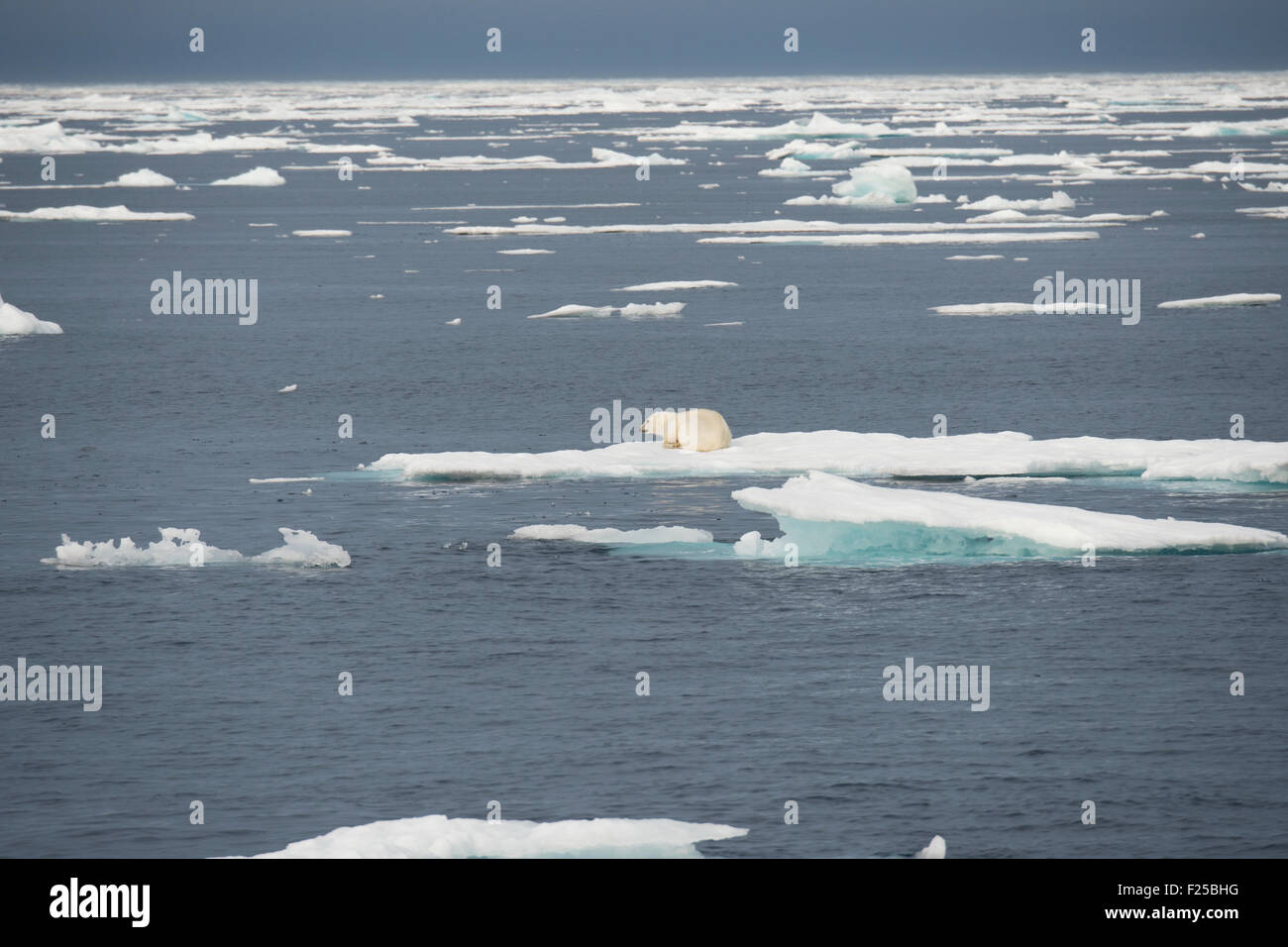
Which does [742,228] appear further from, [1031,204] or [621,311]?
[621,311]

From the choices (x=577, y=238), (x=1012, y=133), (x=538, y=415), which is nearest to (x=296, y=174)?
(x=577, y=238)

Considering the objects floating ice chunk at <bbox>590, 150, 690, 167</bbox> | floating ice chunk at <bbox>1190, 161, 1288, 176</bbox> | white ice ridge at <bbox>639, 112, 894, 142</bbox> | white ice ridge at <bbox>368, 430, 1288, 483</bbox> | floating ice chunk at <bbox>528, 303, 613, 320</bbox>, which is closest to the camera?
white ice ridge at <bbox>368, 430, 1288, 483</bbox>

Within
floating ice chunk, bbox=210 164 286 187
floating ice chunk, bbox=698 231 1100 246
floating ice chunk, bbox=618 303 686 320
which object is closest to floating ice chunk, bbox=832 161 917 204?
floating ice chunk, bbox=698 231 1100 246

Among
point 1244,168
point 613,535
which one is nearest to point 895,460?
point 613,535

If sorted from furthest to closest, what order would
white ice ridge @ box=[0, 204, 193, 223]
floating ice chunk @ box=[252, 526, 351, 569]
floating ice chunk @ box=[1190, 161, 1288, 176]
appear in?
floating ice chunk @ box=[1190, 161, 1288, 176], white ice ridge @ box=[0, 204, 193, 223], floating ice chunk @ box=[252, 526, 351, 569]

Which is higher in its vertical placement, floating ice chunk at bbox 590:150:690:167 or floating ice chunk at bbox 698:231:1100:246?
floating ice chunk at bbox 590:150:690:167

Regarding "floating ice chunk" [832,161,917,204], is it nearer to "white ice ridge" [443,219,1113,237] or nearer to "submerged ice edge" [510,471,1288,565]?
"white ice ridge" [443,219,1113,237]
